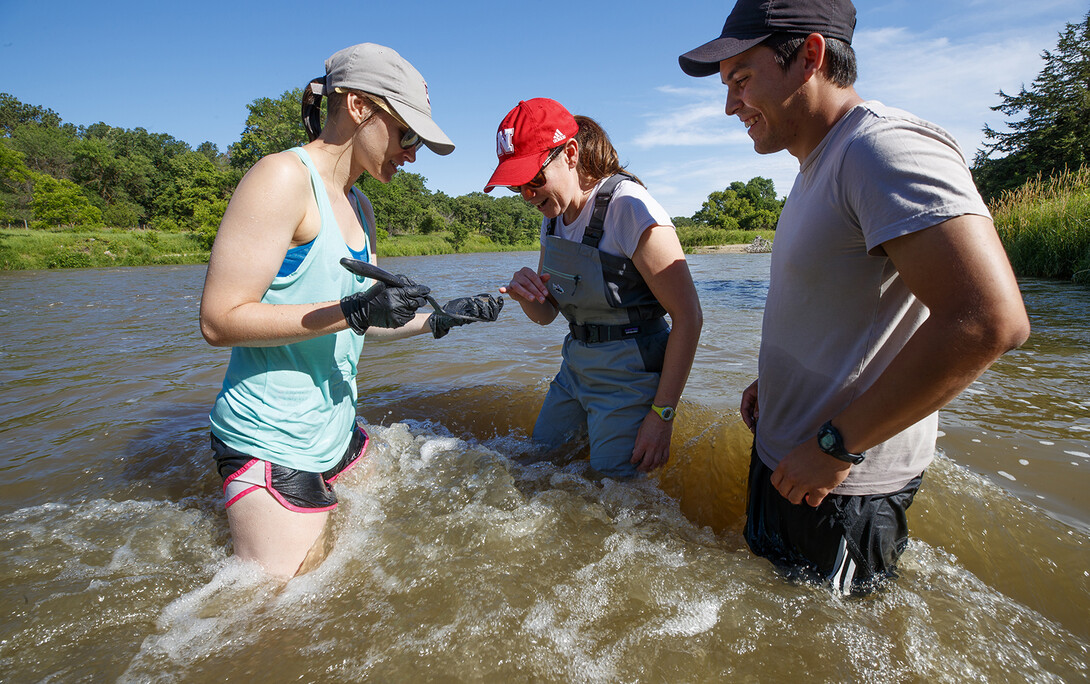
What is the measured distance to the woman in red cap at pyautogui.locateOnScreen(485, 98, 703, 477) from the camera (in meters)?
2.47

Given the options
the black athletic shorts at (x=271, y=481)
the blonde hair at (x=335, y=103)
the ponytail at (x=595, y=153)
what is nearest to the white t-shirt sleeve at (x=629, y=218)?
the ponytail at (x=595, y=153)

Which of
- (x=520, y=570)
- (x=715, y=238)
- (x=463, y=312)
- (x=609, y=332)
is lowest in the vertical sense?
(x=520, y=570)

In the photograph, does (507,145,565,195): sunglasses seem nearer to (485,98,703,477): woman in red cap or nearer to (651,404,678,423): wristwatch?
(485,98,703,477): woman in red cap

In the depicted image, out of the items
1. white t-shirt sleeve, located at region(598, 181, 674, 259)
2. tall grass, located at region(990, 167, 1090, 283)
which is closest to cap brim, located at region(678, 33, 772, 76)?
white t-shirt sleeve, located at region(598, 181, 674, 259)

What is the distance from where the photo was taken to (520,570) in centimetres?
224

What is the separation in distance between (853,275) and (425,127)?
1.79 metres

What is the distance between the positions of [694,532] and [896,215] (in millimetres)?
1793

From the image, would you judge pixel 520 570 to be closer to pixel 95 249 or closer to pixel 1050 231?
pixel 1050 231

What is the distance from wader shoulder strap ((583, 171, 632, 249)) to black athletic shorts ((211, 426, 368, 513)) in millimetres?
1702

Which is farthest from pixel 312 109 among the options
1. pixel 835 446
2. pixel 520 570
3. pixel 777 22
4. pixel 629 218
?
pixel 835 446

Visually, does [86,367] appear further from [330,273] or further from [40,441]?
[330,273]

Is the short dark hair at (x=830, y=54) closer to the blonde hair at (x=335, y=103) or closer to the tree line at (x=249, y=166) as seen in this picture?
the blonde hair at (x=335, y=103)

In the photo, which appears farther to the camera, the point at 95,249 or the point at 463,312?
the point at 95,249

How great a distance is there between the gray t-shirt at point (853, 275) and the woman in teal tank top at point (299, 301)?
1.33 metres
